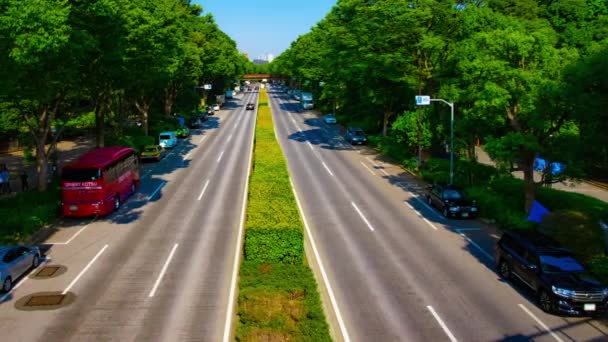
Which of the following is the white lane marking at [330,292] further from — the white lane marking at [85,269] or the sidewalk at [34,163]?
the sidewalk at [34,163]

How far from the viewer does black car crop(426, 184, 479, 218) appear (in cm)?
2981

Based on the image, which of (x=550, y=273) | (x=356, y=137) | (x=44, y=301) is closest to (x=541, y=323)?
(x=550, y=273)

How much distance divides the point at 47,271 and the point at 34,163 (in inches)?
1001

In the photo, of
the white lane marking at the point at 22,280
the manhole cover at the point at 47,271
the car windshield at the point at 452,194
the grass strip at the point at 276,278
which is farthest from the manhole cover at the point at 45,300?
the car windshield at the point at 452,194

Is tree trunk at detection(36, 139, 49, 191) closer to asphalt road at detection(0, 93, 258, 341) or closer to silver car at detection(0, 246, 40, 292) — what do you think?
asphalt road at detection(0, 93, 258, 341)

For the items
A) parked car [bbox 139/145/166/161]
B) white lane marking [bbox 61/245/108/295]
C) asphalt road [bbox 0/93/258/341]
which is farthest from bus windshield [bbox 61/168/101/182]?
parked car [bbox 139/145/166/161]

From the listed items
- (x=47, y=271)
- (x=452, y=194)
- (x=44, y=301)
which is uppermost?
(x=452, y=194)

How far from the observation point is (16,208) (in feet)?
91.7

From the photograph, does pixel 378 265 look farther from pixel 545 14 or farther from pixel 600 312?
pixel 545 14

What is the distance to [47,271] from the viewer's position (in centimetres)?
2169

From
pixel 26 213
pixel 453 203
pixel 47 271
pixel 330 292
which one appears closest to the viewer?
pixel 330 292

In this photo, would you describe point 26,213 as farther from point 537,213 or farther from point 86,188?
point 537,213

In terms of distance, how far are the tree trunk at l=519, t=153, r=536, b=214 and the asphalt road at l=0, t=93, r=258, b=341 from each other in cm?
1634

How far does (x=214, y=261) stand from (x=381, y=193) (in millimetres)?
16727
